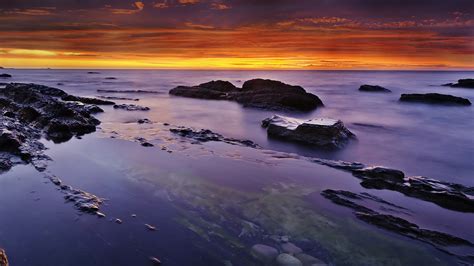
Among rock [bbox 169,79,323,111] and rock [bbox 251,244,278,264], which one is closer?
rock [bbox 251,244,278,264]

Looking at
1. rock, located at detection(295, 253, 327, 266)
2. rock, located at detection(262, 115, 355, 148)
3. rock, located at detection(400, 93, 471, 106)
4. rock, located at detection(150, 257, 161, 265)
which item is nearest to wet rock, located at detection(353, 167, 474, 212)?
rock, located at detection(262, 115, 355, 148)

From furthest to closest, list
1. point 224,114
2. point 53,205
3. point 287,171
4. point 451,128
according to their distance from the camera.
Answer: point 224,114 → point 451,128 → point 287,171 → point 53,205

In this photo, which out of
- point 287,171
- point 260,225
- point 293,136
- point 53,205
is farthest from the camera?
point 293,136

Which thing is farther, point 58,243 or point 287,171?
point 287,171

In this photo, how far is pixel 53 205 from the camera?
6625mm

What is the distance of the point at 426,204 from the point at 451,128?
14000mm

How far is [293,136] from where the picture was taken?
12875 millimetres

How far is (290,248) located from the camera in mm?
5379

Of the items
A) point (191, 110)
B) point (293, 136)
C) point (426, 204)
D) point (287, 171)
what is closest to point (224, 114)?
point (191, 110)

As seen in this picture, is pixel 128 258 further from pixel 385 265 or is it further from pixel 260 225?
pixel 385 265

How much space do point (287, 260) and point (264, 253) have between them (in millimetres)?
368

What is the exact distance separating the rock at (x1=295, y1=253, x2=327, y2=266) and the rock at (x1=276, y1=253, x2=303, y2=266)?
8 cm

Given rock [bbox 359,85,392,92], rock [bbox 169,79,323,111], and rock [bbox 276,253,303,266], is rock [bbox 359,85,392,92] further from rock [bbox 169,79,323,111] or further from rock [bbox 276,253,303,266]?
rock [bbox 276,253,303,266]

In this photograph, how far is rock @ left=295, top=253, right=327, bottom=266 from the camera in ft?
16.4
